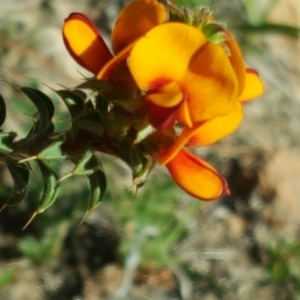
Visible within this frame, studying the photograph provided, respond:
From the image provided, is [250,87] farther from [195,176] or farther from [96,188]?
[96,188]

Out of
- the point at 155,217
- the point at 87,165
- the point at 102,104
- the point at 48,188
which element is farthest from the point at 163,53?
the point at 155,217

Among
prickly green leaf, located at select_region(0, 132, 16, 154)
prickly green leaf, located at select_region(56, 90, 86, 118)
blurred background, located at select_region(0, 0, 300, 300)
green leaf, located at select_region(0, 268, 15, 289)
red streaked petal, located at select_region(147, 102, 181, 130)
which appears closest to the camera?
red streaked petal, located at select_region(147, 102, 181, 130)

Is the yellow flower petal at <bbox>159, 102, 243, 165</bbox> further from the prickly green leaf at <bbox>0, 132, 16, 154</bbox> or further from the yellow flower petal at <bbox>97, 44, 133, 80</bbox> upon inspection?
the prickly green leaf at <bbox>0, 132, 16, 154</bbox>

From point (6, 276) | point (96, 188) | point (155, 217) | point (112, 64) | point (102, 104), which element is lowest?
point (155, 217)

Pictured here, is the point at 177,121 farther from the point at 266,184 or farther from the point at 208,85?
the point at 266,184

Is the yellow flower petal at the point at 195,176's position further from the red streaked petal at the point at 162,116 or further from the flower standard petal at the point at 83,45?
the flower standard petal at the point at 83,45

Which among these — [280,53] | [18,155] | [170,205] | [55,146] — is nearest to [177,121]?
[55,146]

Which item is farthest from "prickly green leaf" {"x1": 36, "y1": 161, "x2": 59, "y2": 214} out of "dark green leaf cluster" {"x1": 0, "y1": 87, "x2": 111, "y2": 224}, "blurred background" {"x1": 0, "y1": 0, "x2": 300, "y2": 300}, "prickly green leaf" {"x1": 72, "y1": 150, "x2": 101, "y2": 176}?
"blurred background" {"x1": 0, "y1": 0, "x2": 300, "y2": 300}
